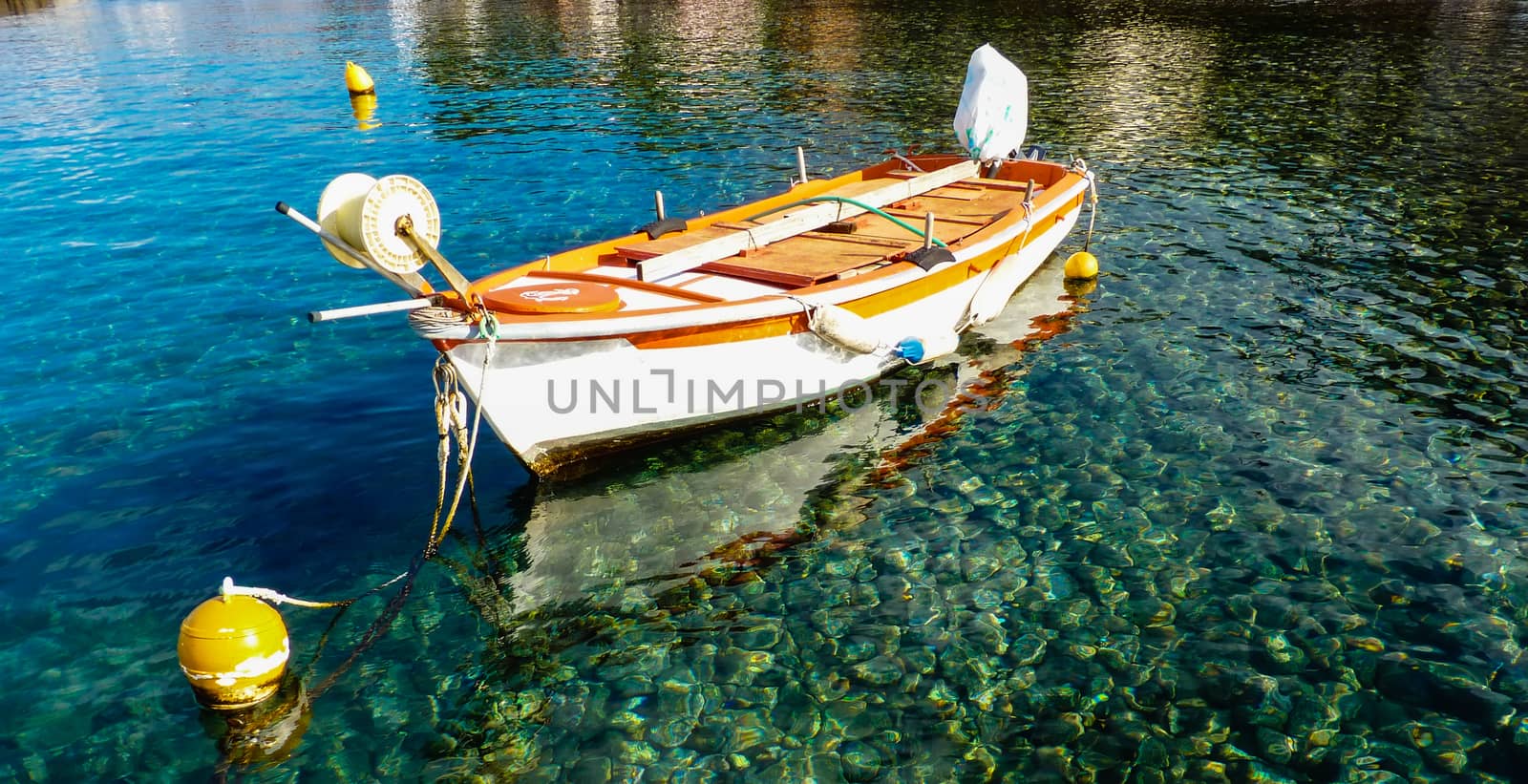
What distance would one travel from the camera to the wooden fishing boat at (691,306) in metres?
9.01

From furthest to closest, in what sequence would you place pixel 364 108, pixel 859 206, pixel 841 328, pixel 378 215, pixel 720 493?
pixel 364 108
pixel 859 206
pixel 841 328
pixel 720 493
pixel 378 215

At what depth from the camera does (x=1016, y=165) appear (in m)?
17.7

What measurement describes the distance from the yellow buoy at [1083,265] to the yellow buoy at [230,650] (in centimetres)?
1276

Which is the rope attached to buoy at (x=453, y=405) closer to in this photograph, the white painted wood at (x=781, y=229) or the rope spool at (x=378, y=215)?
the rope spool at (x=378, y=215)

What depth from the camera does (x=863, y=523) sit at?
9945 mm

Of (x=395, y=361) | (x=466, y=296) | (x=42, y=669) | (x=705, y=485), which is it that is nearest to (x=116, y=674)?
(x=42, y=669)

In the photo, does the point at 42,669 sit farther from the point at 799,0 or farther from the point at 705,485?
the point at 799,0

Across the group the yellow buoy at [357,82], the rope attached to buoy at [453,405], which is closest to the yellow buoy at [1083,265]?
the rope attached to buoy at [453,405]

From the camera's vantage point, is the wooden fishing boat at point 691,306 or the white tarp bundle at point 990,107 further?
→ the white tarp bundle at point 990,107

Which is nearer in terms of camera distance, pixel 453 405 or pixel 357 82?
pixel 453 405

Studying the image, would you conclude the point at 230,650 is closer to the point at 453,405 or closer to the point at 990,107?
the point at 453,405

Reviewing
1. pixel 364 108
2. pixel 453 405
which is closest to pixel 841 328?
pixel 453 405

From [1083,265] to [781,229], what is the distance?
565 centimetres

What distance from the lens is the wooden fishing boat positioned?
9.01m
